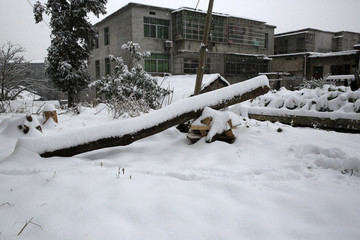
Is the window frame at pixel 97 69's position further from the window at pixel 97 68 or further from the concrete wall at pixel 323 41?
the concrete wall at pixel 323 41

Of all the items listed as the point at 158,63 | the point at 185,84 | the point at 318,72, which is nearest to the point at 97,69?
the point at 158,63

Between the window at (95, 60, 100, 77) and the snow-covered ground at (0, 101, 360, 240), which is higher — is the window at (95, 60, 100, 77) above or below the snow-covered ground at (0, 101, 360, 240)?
above

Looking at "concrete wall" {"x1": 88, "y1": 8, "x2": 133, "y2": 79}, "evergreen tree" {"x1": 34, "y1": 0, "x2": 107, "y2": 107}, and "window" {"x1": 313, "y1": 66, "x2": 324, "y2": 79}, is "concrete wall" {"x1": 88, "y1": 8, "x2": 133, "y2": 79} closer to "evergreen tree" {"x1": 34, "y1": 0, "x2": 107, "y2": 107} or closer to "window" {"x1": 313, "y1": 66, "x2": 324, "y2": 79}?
"evergreen tree" {"x1": 34, "y1": 0, "x2": 107, "y2": 107}

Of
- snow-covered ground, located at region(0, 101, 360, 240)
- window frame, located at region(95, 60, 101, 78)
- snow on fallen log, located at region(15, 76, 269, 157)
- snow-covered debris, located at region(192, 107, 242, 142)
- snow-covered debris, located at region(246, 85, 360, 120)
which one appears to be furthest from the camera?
window frame, located at region(95, 60, 101, 78)

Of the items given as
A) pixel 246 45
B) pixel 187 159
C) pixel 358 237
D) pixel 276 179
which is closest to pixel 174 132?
pixel 187 159

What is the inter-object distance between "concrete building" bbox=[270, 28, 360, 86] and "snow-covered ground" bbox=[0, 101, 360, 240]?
2137 centimetres

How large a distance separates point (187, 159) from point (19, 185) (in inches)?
69.0

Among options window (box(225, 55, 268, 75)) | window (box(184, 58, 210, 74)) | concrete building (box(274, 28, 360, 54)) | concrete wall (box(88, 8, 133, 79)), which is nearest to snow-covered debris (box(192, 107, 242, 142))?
concrete wall (box(88, 8, 133, 79))

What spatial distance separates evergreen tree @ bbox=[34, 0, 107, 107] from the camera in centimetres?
1283

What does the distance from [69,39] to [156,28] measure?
7709mm

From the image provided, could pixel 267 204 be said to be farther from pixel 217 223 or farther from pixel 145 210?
pixel 145 210

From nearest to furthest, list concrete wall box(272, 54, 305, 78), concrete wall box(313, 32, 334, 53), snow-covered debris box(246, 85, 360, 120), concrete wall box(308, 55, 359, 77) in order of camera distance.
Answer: snow-covered debris box(246, 85, 360, 120) < concrete wall box(308, 55, 359, 77) < concrete wall box(272, 54, 305, 78) < concrete wall box(313, 32, 334, 53)

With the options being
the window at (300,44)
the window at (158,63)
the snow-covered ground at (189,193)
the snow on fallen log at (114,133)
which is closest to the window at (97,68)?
the window at (158,63)

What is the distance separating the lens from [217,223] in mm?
1551
